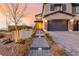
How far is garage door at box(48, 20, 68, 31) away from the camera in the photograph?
135 inches

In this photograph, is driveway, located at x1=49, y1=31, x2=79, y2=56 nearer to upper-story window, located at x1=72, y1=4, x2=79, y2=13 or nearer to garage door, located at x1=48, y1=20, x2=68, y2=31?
garage door, located at x1=48, y1=20, x2=68, y2=31

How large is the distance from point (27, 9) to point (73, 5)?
0.56 meters

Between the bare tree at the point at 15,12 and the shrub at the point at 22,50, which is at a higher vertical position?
the bare tree at the point at 15,12

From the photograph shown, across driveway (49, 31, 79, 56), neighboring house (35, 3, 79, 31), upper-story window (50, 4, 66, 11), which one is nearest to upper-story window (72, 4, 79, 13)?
neighboring house (35, 3, 79, 31)

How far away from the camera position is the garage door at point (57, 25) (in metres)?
3.43

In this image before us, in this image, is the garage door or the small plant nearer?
the small plant

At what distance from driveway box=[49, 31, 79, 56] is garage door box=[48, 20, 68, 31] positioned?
0.14 ft

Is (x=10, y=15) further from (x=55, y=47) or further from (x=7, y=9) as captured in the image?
(x=55, y=47)

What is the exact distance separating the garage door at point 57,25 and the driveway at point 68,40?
0.14 ft

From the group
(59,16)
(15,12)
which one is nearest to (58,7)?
(59,16)

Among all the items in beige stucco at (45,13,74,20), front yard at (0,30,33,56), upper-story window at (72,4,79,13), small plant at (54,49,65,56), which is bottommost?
small plant at (54,49,65,56)

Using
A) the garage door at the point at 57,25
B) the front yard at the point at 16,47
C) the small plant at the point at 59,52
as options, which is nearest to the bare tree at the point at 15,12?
the front yard at the point at 16,47

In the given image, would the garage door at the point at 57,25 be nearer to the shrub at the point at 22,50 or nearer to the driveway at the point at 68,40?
the driveway at the point at 68,40

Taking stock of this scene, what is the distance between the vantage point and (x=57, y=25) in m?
3.46
